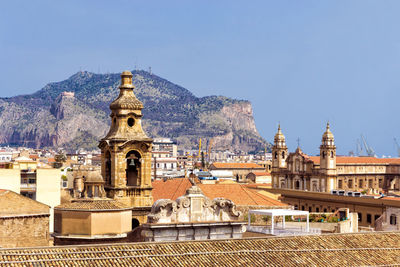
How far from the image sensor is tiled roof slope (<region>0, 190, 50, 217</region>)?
1999 inches

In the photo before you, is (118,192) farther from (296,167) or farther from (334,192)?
(296,167)

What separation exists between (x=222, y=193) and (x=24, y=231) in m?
23.1

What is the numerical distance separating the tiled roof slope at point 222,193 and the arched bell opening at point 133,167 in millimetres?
16664

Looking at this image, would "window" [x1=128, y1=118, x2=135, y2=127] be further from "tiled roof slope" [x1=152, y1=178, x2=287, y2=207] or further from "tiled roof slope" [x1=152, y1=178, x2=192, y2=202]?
"tiled roof slope" [x1=152, y1=178, x2=192, y2=202]

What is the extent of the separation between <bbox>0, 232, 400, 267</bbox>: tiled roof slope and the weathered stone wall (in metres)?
20.5

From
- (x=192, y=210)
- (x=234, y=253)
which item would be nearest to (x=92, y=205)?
(x=192, y=210)

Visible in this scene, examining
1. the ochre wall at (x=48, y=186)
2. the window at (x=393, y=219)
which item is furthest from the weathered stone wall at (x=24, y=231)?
the window at (x=393, y=219)

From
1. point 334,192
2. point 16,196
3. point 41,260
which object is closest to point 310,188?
point 334,192

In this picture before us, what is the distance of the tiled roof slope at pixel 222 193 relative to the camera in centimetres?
6725

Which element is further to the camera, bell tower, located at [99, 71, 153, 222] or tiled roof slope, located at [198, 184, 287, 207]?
tiled roof slope, located at [198, 184, 287, 207]

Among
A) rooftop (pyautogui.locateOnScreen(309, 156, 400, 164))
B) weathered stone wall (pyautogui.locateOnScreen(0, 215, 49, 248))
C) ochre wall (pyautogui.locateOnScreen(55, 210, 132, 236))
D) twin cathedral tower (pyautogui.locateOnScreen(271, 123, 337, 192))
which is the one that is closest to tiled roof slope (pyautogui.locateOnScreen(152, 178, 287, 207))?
weathered stone wall (pyautogui.locateOnScreen(0, 215, 49, 248))

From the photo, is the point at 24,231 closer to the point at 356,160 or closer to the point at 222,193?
the point at 222,193

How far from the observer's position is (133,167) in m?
49.7

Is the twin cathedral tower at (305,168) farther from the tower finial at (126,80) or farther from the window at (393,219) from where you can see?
the tower finial at (126,80)
